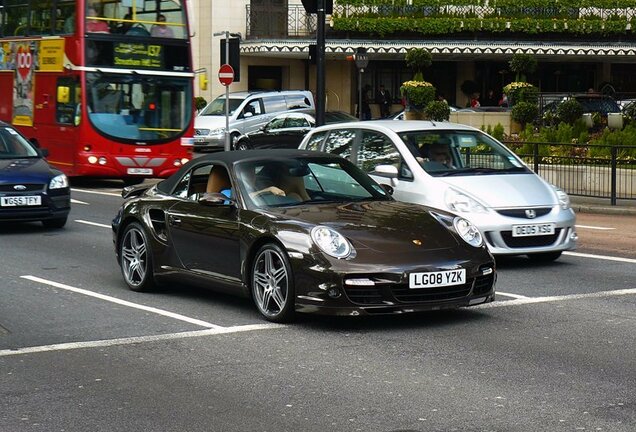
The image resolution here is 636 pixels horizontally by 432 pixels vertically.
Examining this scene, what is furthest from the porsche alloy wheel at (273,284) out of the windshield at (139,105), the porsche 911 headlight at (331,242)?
the windshield at (139,105)

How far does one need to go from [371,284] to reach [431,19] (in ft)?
147

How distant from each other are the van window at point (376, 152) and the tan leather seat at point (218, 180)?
3.53m

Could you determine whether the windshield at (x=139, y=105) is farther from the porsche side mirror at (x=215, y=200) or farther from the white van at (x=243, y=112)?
the porsche side mirror at (x=215, y=200)

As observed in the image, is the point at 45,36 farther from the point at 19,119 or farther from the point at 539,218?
the point at 539,218

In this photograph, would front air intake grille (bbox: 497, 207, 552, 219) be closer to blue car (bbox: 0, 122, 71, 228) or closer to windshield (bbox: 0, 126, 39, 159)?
blue car (bbox: 0, 122, 71, 228)

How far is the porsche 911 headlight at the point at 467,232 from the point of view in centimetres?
1027

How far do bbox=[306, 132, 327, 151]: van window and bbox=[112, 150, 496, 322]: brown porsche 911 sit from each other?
12.6 ft

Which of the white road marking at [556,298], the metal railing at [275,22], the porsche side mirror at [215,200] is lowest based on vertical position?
the white road marking at [556,298]

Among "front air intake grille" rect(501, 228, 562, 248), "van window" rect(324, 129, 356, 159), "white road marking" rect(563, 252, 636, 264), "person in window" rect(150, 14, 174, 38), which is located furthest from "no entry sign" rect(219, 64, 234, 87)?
"front air intake grille" rect(501, 228, 562, 248)

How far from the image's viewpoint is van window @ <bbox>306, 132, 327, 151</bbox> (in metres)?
15.5

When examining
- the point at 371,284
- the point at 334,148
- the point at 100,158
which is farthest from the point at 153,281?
the point at 100,158

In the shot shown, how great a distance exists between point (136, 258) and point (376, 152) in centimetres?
376

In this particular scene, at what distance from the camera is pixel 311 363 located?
8.59 m

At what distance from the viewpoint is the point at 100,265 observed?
14047 millimetres
